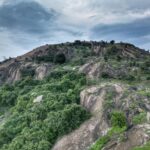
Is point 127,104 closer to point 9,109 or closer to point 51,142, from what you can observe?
point 51,142

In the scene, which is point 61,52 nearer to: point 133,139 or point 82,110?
point 82,110

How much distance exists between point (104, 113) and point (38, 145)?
7024mm

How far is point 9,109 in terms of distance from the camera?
2044 inches

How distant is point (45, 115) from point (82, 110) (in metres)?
5.71

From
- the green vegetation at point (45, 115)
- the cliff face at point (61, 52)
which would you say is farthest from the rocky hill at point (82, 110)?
the cliff face at point (61, 52)

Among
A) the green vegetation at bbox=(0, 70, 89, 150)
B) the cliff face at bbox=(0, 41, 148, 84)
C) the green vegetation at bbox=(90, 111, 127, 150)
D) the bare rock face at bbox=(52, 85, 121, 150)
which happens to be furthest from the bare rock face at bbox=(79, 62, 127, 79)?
the green vegetation at bbox=(90, 111, 127, 150)

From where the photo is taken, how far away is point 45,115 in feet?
132

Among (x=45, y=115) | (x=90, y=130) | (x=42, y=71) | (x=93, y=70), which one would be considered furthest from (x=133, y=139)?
(x=42, y=71)

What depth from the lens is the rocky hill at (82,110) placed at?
31.7 metres

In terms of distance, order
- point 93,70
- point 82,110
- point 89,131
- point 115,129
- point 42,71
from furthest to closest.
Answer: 1. point 42,71
2. point 93,70
3. point 82,110
4. point 89,131
5. point 115,129

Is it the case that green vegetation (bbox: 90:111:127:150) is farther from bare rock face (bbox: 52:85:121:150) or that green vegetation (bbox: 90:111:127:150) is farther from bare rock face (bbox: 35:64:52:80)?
bare rock face (bbox: 35:64:52:80)

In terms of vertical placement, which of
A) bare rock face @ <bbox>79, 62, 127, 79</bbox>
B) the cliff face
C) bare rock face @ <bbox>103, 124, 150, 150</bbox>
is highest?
the cliff face

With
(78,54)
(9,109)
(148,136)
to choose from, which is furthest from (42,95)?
(78,54)

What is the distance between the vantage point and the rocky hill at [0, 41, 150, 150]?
3173 cm
